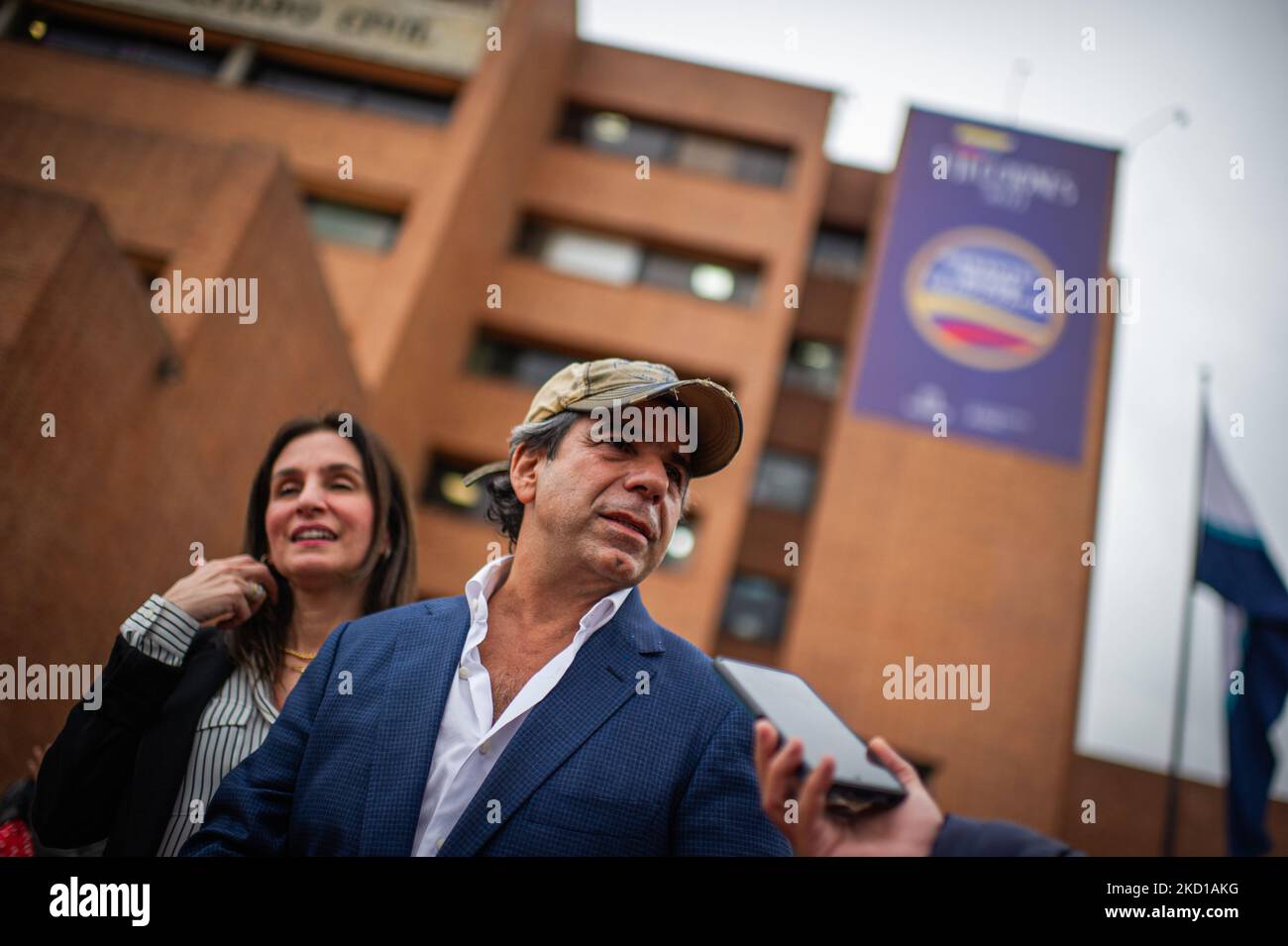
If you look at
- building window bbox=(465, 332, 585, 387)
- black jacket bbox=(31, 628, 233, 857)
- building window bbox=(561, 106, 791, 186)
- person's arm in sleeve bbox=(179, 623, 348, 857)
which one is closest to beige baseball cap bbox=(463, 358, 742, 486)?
person's arm in sleeve bbox=(179, 623, 348, 857)

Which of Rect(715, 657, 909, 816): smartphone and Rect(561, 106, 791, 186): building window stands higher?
Rect(561, 106, 791, 186): building window

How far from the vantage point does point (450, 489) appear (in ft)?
56.5

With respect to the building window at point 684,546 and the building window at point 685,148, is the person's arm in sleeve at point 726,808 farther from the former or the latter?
the building window at point 685,148

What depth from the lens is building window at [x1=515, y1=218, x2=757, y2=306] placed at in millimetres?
18453

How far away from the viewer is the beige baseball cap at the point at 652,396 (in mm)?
2012

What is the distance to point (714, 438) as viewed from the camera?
2166 millimetres

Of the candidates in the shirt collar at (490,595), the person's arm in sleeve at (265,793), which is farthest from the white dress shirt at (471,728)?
the person's arm in sleeve at (265,793)

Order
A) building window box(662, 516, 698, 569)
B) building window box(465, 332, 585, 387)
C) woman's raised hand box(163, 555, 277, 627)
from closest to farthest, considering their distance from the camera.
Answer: woman's raised hand box(163, 555, 277, 627), building window box(662, 516, 698, 569), building window box(465, 332, 585, 387)

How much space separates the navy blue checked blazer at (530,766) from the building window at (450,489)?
15082 millimetres

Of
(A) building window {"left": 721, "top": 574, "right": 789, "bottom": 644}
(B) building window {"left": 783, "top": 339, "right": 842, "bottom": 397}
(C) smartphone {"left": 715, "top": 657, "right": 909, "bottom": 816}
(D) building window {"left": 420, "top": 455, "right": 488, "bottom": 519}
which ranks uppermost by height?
(B) building window {"left": 783, "top": 339, "right": 842, "bottom": 397}

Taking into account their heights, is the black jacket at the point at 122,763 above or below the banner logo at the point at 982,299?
below

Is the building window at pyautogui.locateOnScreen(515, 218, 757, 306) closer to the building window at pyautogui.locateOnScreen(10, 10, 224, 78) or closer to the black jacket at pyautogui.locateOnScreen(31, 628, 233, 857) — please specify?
the building window at pyautogui.locateOnScreen(10, 10, 224, 78)

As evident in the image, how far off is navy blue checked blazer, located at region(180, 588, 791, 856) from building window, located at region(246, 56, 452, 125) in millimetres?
17297
